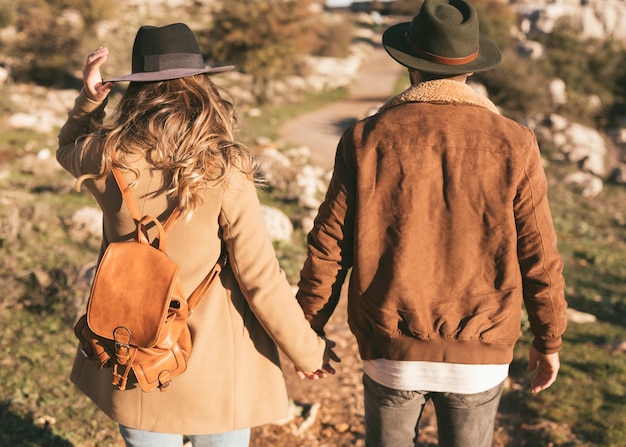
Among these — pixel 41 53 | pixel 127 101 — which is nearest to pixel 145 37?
pixel 127 101

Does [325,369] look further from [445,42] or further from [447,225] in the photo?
[445,42]

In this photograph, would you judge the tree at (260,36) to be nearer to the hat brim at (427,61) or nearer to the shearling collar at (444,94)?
the hat brim at (427,61)

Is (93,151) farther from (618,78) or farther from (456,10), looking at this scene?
(618,78)

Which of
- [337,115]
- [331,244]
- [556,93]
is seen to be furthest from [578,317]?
[556,93]

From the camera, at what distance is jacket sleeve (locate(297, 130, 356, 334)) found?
2160mm

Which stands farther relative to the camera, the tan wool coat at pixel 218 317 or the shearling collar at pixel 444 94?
the shearling collar at pixel 444 94

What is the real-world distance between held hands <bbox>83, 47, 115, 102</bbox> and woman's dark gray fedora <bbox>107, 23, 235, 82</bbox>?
0.10m

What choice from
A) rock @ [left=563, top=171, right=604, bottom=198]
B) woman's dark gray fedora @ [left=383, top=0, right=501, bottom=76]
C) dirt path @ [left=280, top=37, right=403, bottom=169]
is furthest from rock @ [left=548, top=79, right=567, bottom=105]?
woman's dark gray fedora @ [left=383, top=0, right=501, bottom=76]

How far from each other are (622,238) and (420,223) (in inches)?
349

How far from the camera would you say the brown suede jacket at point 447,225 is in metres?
2.01

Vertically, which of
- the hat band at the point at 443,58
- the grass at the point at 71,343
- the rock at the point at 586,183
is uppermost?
the hat band at the point at 443,58

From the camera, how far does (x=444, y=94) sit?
81.4 inches

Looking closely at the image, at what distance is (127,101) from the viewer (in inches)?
78.7

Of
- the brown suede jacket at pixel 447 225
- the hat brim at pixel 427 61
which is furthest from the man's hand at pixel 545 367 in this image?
the hat brim at pixel 427 61
